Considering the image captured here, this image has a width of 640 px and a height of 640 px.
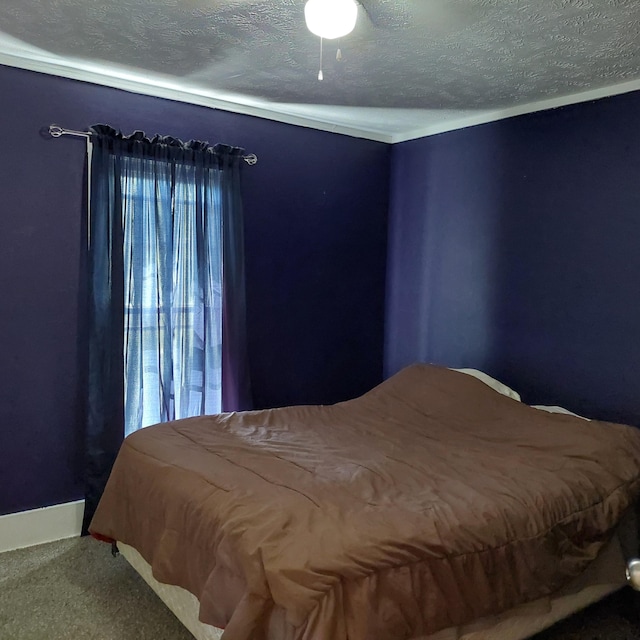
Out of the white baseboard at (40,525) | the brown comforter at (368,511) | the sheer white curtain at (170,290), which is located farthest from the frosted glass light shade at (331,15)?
the white baseboard at (40,525)

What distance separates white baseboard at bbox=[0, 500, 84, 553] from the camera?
287 cm

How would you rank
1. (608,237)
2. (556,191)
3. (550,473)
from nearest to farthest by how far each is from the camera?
(550,473) < (608,237) < (556,191)

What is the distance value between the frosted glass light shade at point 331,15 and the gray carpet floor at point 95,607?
2203 millimetres

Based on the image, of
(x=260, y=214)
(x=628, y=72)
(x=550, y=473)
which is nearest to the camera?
(x=550, y=473)

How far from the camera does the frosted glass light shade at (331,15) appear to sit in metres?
1.92

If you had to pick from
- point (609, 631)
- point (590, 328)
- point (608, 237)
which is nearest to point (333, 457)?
point (609, 631)

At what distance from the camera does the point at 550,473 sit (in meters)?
2.32

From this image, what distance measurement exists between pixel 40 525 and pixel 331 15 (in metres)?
2.62

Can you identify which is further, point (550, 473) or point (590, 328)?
point (590, 328)

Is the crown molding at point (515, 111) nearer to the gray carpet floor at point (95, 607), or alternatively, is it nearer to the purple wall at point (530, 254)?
the purple wall at point (530, 254)

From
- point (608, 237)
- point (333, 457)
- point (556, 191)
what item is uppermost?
point (556, 191)

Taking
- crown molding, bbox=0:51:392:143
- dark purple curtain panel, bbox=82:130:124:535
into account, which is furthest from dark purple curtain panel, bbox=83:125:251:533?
crown molding, bbox=0:51:392:143

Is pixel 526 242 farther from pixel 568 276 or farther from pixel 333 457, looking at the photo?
pixel 333 457

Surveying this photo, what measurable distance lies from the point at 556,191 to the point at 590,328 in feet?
2.43
